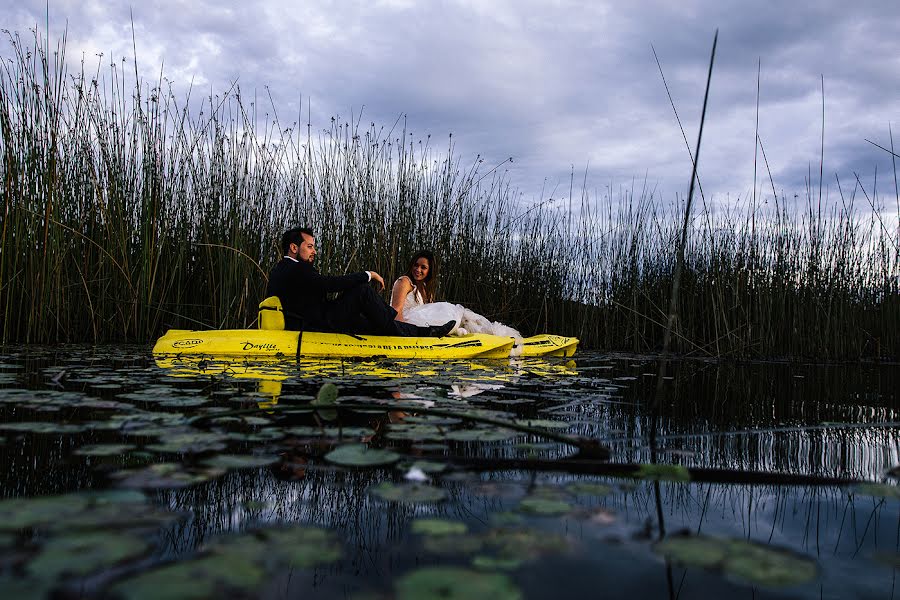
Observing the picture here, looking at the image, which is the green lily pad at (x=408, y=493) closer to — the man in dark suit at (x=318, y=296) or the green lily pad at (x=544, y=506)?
the green lily pad at (x=544, y=506)

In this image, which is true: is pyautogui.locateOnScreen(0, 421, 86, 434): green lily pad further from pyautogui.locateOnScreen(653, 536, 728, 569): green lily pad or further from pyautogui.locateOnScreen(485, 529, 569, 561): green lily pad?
pyautogui.locateOnScreen(653, 536, 728, 569): green lily pad

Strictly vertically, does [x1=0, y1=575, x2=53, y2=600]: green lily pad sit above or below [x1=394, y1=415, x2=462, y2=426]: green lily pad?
below

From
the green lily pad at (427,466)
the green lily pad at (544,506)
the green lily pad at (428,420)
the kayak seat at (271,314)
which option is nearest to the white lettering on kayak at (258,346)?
the kayak seat at (271,314)

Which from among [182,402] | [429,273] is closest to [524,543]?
[182,402]

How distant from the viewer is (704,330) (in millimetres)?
5609

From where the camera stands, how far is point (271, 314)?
378 cm

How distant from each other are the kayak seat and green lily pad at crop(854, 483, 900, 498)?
3367mm

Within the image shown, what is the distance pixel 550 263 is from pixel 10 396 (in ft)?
17.9

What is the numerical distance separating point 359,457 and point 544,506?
0.32 m

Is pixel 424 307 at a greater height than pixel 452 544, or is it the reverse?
pixel 424 307

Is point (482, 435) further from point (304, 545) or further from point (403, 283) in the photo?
point (403, 283)

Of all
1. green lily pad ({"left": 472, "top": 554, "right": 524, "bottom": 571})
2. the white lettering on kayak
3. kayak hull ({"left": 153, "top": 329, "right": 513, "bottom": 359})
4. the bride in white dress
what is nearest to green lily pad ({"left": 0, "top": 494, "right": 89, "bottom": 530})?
green lily pad ({"left": 472, "top": 554, "right": 524, "bottom": 571})

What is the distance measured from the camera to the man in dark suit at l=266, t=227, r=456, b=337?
390 cm

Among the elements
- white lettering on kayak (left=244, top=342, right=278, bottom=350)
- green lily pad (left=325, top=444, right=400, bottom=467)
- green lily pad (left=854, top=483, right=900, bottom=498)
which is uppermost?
white lettering on kayak (left=244, top=342, right=278, bottom=350)
